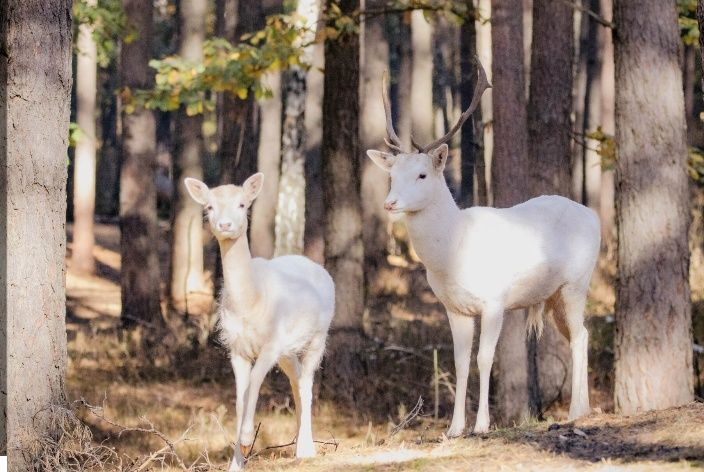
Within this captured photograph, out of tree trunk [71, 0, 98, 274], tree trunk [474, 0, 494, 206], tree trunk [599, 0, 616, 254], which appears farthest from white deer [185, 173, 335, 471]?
tree trunk [599, 0, 616, 254]

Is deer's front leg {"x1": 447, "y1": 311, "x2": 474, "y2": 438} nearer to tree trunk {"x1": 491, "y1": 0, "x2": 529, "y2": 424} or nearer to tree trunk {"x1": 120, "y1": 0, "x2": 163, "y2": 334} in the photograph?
tree trunk {"x1": 491, "y1": 0, "x2": 529, "y2": 424}

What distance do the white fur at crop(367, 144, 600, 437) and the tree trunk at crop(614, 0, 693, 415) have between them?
2.70ft

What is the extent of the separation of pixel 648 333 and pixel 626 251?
674 millimetres

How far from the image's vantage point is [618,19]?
9.63 meters

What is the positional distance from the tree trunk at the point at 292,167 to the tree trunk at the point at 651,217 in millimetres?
7696

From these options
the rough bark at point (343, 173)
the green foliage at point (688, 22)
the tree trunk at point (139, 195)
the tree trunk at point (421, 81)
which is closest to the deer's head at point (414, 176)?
the rough bark at point (343, 173)

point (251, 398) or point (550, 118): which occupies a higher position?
point (550, 118)

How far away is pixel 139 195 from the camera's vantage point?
1758 cm

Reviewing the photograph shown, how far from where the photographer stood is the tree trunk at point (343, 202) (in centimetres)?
1306

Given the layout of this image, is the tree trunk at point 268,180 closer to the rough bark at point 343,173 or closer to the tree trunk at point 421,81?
the tree trunk at point 421,81

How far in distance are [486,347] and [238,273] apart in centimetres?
182

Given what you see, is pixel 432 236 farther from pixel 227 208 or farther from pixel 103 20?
pixel 103 20

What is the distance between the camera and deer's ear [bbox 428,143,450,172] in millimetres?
7801

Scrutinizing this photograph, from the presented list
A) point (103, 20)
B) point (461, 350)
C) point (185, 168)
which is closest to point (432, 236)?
point (461, 350)
